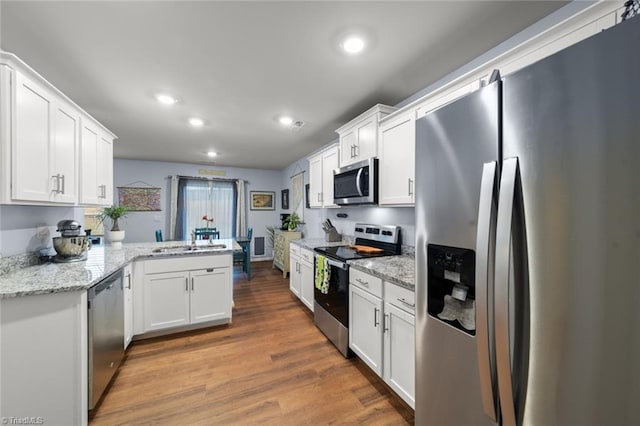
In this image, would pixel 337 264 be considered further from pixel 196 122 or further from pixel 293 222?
pixel 293 222

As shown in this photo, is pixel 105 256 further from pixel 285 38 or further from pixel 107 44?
pixel 285 38

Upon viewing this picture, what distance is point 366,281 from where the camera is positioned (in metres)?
1.95

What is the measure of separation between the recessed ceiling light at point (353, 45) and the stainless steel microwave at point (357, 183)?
96 cm

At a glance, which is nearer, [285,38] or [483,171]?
[483,171]

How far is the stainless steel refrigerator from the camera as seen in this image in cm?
58

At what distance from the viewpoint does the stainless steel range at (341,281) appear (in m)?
2.25

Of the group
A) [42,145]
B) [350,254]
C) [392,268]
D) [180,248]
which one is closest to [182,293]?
[180,248]

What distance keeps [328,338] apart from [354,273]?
93cm

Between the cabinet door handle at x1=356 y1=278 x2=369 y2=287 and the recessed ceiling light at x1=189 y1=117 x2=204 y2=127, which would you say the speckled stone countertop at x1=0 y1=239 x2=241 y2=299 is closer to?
the recessed ceiling light at x1=189 y1=117 x2=204 y2=127

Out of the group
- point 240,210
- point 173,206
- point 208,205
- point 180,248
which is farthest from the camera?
point 240,210

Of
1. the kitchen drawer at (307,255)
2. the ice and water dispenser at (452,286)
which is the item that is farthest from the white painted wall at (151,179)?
the ice and water dispenser at (452,286)

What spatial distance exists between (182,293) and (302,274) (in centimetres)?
146

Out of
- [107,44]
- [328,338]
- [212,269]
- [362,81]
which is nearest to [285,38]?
[362,81]

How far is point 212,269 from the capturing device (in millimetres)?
2762
